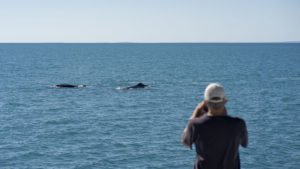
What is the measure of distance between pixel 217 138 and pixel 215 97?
2.07ft

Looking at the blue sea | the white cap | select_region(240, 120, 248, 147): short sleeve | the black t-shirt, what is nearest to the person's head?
the white cap

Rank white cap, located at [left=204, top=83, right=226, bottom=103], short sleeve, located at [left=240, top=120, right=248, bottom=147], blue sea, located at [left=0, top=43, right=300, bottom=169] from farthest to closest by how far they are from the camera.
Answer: blue sea, located at [left=0, top=43, right=300, bottom=169] → short sleeve, located at [left=240, top=120, right=248, bottom=147] → white cap, located at [left=204, top=83, right=226, bottom=103]

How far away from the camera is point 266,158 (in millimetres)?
36500

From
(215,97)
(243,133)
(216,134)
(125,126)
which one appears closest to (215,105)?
(215,97)

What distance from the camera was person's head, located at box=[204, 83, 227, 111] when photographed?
6.95 meters

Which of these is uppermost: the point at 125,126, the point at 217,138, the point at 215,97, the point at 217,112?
the point at 125,126

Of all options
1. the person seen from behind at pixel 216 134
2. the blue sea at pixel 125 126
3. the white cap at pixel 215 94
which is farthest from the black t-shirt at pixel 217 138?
the blue sea at pixel 125 126

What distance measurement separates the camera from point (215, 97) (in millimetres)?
6984

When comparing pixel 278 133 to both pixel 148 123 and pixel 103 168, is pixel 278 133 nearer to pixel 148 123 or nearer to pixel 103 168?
pixel 148 123

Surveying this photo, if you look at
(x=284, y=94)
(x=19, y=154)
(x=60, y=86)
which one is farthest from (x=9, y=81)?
(x=19, y=154)

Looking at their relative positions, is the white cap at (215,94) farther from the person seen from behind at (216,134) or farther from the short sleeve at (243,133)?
the short sleeve at (243,133)

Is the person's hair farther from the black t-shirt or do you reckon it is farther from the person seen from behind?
the black t-shirt

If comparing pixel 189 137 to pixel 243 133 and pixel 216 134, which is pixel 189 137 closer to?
pixel 216 134

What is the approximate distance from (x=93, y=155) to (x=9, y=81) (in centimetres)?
6912
